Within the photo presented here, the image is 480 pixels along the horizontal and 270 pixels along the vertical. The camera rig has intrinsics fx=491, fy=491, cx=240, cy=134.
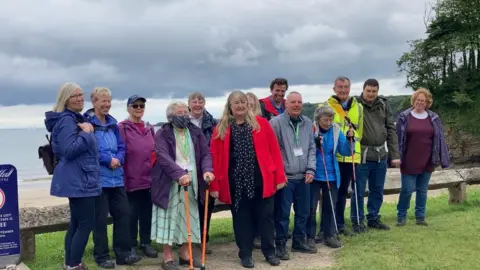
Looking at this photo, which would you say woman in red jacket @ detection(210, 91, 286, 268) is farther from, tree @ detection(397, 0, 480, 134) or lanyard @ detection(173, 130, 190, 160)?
tree @ detection(397, 0, 480, 134)

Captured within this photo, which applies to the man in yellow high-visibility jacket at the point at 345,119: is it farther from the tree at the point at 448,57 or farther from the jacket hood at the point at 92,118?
the tree at the point at 448,57

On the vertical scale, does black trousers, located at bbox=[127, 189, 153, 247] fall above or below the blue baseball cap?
below

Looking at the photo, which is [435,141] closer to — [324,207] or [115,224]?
[324,207]

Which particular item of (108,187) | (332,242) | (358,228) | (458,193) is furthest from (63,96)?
(458,193)

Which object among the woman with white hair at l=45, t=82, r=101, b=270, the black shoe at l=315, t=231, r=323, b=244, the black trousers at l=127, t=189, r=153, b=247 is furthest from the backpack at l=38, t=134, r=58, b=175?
the black shoe at l=315, t=231, r=323, b=244

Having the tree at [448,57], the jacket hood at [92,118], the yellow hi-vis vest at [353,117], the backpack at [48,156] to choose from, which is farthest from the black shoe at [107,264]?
the tree at [448,57]


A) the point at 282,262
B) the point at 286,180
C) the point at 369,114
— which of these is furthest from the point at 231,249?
the point at 369,114

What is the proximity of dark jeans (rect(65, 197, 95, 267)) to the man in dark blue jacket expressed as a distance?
30 cm

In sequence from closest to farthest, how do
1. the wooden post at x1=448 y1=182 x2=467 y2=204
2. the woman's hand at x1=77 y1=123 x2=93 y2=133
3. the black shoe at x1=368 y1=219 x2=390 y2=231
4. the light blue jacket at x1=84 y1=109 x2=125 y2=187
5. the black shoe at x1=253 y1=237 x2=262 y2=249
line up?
the woman's hand at x1=77 y1=123 x2=93 y2=133, the light blue jacket at x1=84 y1=109 x2=125 y2=187, the black shoe at x1=253 y1=237 x2=262 y2=249, the black shoe at x1=368 y1=219 x2=390 y2=231, the wooden post at x1=448 y1=182 x2=467 y2=204

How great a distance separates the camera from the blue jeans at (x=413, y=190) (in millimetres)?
7688

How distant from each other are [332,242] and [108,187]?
299 centimetres

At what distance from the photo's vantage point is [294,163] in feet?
20.0

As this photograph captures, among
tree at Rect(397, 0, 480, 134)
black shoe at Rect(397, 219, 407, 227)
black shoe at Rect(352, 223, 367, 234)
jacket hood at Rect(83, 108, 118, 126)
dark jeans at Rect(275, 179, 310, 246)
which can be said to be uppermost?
tree at Rect(397, 0, 480, 134)

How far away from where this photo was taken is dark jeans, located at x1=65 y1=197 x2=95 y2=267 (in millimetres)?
5073
